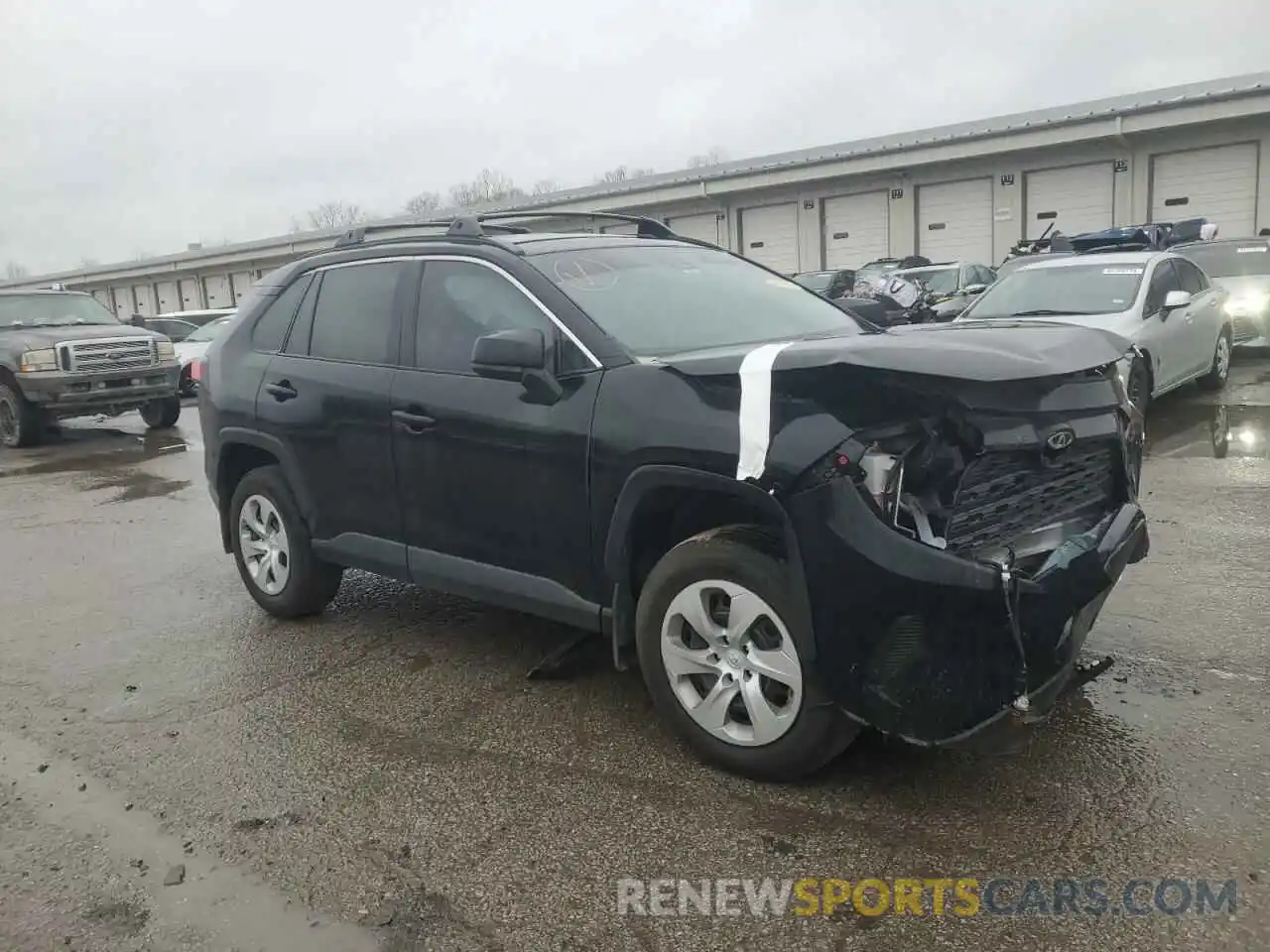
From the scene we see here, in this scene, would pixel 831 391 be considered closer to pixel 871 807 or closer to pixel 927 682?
pixel 927 682

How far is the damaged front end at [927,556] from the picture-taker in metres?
2.90

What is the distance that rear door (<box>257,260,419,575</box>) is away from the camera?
4555 millimetres

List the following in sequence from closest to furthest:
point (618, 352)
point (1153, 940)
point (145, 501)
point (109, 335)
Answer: point (1153, 940) < point (618, 352) < point (145, 501) < point (109, 335)

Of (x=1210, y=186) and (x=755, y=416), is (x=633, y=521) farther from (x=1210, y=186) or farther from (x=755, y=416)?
(x=1210, y=186)

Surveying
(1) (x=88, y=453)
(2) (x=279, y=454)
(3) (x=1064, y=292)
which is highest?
(3) (x=1064, y=292)

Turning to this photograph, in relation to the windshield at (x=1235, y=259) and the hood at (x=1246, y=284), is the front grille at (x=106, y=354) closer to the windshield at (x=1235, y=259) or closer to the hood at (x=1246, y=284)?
the windshield at (x=1235, y=259)

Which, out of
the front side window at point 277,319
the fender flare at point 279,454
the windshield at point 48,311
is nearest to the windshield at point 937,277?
the windshield at point 48,311

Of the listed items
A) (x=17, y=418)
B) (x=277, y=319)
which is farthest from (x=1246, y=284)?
(x=17, y=418)

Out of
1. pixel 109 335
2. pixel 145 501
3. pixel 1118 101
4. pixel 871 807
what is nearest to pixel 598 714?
pixel 871 807

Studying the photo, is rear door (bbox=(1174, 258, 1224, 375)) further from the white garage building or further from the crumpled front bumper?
the white garage building

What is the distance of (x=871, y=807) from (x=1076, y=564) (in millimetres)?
989

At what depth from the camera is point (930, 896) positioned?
276 centimetres

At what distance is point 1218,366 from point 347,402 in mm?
10634

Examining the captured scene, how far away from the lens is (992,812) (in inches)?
124
